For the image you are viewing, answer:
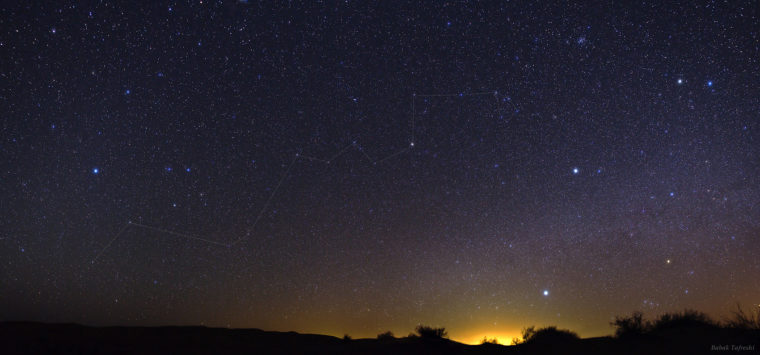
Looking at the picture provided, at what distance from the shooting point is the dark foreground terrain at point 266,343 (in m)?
10.3

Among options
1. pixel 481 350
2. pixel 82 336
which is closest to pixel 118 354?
pixel 82 336

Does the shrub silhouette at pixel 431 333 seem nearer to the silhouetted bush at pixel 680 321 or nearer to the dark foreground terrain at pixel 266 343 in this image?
the dark foreground terrain at pixel 266 343

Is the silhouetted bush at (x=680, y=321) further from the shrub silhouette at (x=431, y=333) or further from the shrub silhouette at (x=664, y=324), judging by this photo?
the shrub silhouette at (x=431, y=333)

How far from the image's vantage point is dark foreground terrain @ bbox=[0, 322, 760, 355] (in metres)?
10.3

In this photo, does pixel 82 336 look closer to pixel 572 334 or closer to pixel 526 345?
pixel 526 345

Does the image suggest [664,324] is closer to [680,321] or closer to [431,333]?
[680,321]

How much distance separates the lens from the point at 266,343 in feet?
39.5

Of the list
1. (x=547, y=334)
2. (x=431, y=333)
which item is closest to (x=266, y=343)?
(x=431, y=333)

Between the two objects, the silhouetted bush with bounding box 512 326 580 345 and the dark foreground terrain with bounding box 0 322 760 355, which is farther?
the silhouetted bush with bounding box 512 326 580 345

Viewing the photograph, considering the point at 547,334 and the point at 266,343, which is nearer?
the point at 266,343

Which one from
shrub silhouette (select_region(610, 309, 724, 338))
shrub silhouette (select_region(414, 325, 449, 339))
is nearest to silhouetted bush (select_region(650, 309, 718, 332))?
shrub silhouette (select_region(610, 309, 724, 338))

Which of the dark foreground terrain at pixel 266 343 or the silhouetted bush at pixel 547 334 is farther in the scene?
the silhouetted bush at pixel 547 334

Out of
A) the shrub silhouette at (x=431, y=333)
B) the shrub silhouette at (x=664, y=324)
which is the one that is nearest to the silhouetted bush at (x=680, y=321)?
the shrub silhouette at (x=664, y=324)

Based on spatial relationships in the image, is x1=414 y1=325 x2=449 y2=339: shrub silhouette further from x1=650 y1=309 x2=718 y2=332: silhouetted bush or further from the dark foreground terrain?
x1=650 y1=309 x2=718 y2=332: silhouetted bush
